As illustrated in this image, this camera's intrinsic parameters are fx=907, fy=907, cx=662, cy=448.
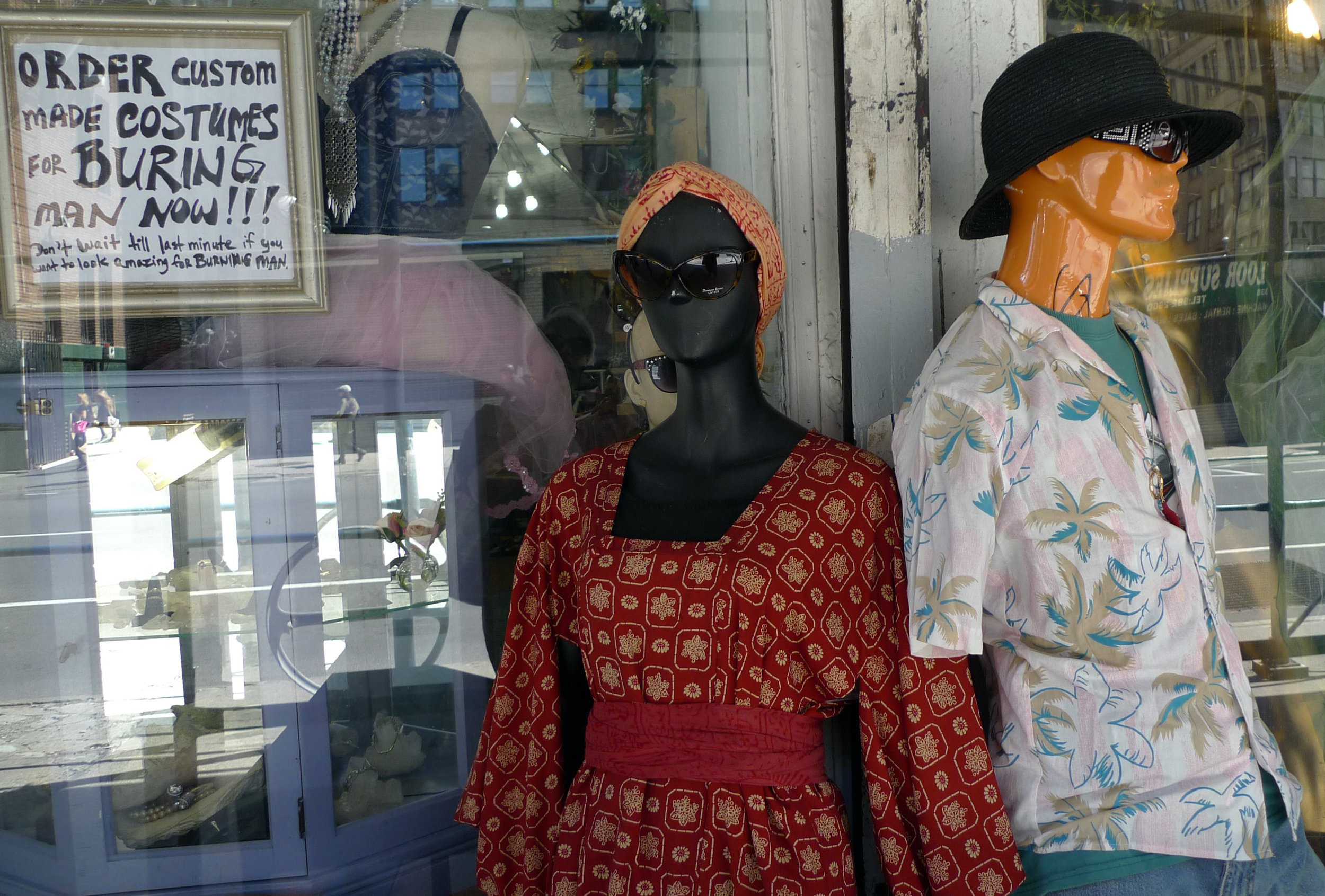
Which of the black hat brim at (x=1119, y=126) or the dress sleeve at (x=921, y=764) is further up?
the black hat brim at (x=1119, y=126)

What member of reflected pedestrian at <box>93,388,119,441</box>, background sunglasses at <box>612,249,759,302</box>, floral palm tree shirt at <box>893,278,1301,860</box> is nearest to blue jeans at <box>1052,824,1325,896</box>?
floral palm tree shirt at <box>893,278,1301,860</box>

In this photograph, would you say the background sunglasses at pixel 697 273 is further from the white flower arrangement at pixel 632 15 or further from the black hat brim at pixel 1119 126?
the white flower arrangement at pixel 632 15

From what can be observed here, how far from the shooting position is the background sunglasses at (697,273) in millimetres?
1372

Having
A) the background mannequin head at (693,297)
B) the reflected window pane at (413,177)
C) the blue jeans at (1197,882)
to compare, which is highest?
the reflected window pane at (413,177)

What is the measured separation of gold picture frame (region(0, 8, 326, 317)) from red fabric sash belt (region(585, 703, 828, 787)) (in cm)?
119

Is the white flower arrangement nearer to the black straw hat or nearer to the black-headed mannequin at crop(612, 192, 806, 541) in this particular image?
the black-headed mannequin at crop(612, 192, 806, 541)

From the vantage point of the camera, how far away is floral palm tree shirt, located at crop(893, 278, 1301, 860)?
121cm

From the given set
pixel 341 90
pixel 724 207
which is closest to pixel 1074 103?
pixel 724 207

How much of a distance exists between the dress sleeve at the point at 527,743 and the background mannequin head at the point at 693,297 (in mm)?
372

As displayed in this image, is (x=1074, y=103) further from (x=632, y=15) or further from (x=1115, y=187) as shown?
(x=632, y=15)

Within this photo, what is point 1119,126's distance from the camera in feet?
4.08

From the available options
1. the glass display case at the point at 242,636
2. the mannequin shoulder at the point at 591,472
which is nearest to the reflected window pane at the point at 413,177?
the glass display case at the point at 242,636

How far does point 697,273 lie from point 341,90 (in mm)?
1073

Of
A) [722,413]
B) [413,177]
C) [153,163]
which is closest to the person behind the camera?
[722,413]
